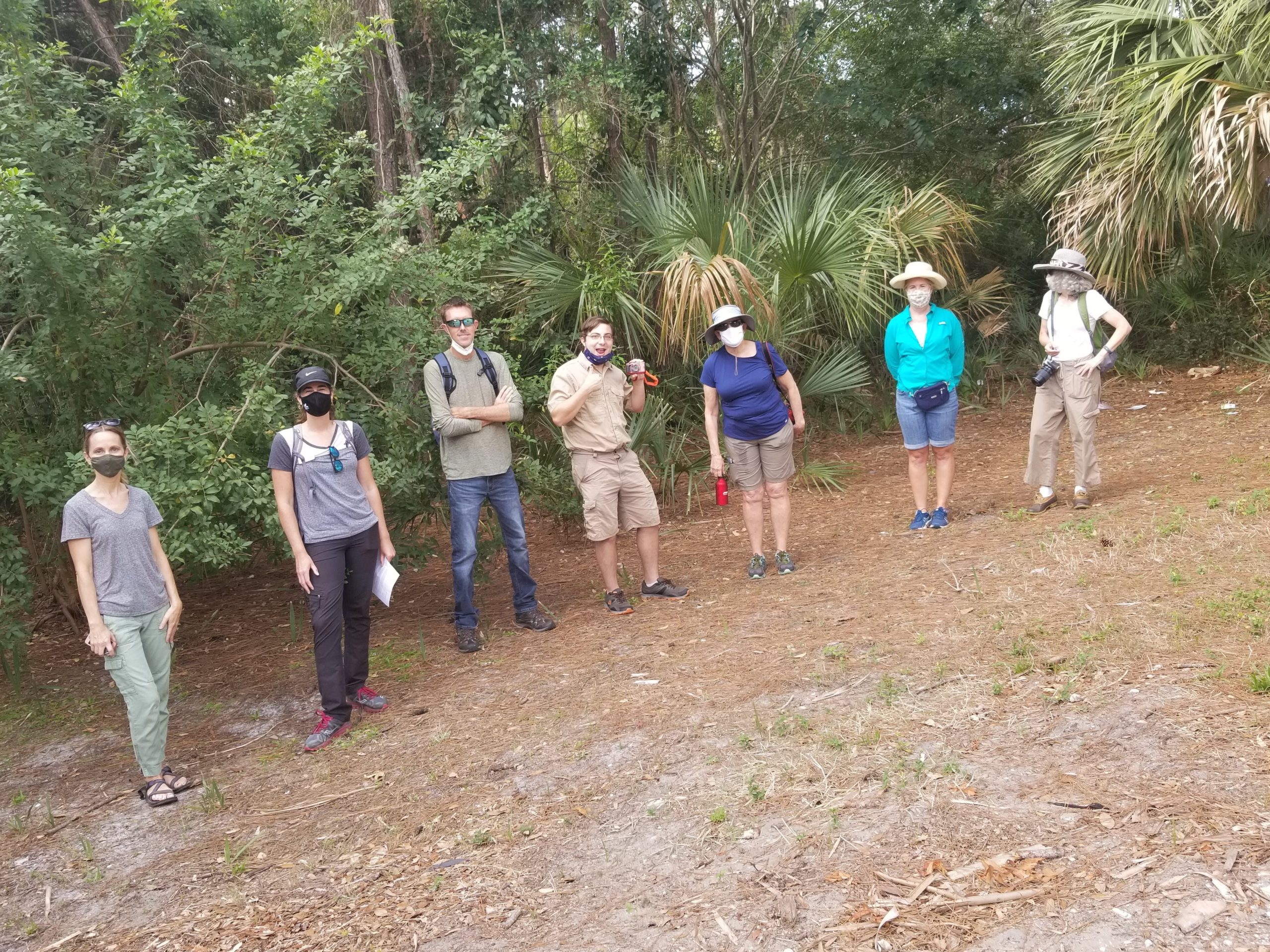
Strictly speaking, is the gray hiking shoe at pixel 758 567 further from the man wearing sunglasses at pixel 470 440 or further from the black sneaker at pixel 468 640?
the black sneaker at pixel 468 640

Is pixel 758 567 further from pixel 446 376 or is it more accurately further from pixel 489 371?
pixel 446 376

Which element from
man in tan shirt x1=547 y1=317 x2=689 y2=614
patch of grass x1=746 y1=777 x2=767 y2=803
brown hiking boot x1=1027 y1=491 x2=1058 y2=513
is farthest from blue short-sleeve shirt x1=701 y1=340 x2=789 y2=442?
patch of grass x1=746 y1=777 x2=767 y2=803

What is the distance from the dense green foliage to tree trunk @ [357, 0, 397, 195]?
0.18 ft

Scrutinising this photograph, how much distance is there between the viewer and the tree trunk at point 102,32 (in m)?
11.1

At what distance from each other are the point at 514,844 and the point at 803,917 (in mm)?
1151

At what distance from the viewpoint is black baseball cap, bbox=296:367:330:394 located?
5035 millimetres

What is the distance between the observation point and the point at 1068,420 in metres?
7.66

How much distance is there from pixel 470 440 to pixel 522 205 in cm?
595

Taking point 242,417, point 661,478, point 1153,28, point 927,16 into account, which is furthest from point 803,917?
point 927,16

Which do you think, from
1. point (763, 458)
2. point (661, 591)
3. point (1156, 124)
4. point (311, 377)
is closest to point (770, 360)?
point (763, 458)

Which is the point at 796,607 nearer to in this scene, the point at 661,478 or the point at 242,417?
the point at 242,417

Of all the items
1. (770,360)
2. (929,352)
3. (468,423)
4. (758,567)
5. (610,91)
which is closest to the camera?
(468,423)

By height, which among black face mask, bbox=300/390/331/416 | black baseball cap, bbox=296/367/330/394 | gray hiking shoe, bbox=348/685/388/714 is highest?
black baseball cap, bbox=296/367/330/394

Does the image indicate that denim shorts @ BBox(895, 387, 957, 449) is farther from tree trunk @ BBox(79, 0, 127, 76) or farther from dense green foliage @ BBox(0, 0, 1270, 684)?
tree trunk @ BBox(79, 0, 127, 76)
